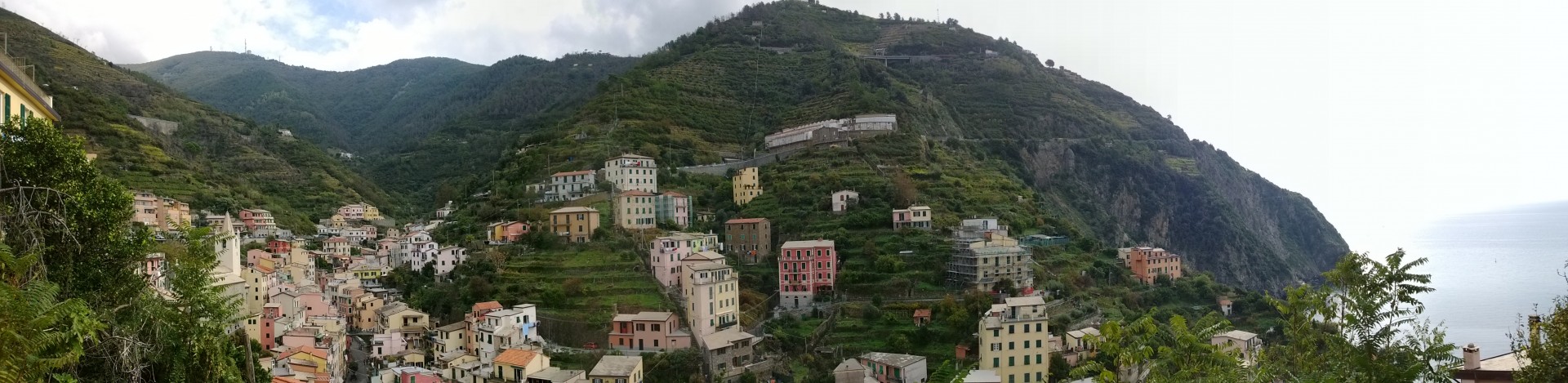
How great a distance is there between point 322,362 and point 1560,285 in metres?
51.2

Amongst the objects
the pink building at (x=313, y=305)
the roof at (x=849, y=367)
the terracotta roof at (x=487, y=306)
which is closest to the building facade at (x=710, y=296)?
the roof at (x=849, y=367)

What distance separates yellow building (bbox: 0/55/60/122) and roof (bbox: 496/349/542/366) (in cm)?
1735

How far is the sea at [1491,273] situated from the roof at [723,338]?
19278 millimetres

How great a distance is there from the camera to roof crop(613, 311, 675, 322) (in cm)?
3005

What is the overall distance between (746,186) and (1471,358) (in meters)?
40.0

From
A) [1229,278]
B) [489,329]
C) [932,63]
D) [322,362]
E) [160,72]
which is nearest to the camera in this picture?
[322,362]

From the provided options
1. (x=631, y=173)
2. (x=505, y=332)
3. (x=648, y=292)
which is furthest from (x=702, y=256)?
(x=631, y=173)

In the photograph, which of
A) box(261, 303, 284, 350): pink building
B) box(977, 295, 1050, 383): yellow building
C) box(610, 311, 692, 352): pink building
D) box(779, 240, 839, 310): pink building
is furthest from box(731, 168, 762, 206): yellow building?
box(977, 295, 1050, 383): yellow building

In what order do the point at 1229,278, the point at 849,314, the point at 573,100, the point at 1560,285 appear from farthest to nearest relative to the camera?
the point at 573,100, the point at 1229,278, the point at 1560,285, the point at 849,314

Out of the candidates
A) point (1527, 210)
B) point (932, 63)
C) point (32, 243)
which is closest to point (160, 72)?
point (932, 63)

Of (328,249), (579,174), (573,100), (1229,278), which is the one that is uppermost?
(573,100)

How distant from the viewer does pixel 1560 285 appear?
129ft

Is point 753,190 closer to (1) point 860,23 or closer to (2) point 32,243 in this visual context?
(2) point 32,243

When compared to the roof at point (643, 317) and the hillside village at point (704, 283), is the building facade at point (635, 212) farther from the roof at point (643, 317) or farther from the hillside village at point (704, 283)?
the roof at point (643, 317)
